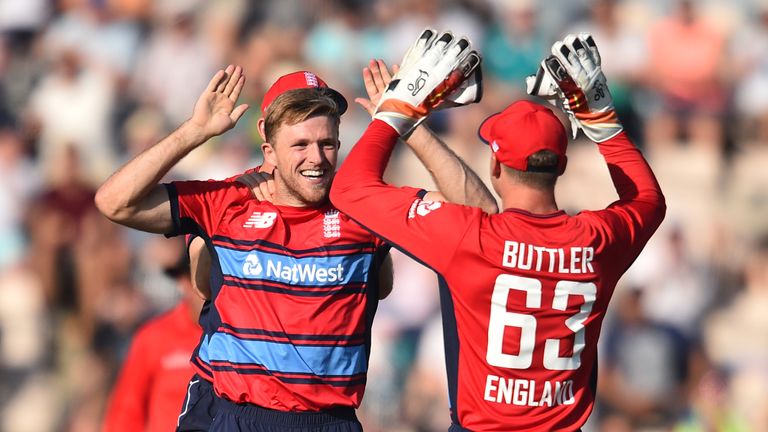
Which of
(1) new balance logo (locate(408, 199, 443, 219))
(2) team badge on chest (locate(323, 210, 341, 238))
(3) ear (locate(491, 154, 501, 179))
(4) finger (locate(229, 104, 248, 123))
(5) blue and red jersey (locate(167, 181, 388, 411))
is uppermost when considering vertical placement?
(4) finger (locate(229, 104, 248, 123))

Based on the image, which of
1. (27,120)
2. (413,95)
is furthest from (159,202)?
(27,120)

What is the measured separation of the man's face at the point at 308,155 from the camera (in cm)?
511

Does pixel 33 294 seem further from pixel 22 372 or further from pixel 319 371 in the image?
pixel 319 371

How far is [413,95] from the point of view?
4.79 metres

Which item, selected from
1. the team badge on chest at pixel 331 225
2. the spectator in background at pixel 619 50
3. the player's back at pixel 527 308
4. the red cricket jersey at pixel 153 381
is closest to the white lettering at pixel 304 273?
the team badge on chest at pixel 331 225

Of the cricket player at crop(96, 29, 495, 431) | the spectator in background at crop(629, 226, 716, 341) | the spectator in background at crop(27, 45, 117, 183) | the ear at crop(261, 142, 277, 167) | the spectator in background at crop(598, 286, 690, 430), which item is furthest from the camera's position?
the spectator in background at crop(27, 45, 117, 183)

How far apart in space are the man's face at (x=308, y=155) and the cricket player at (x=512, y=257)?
12.9 inches

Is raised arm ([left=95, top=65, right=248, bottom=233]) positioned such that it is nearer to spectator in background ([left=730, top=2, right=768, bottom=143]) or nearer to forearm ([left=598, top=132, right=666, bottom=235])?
forearm ([left=598, top=132, right=666, bottom=235])

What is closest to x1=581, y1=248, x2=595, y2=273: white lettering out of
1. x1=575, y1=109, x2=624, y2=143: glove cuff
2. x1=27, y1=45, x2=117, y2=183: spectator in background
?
x1=575, y1=109, x2=624, y2=143: glove cuff

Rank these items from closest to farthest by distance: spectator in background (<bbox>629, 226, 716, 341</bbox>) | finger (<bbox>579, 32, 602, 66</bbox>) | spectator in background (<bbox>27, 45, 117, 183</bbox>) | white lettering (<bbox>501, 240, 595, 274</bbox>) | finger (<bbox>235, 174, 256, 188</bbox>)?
white lettering (<bbox>501, 240, 595, 274</bbox>) → finger (<bbox>579, 32, 602, 66</bbox>) → finger (<bbox>235, 174, 256, 188</bbox>) → spectator in background (<bbox>629, 226, 716, 341</bbox>) → spectator in background (<bbox>27, 45, 117, 183</bbox>)

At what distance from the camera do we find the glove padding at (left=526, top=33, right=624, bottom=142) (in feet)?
15.9

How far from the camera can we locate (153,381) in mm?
6934

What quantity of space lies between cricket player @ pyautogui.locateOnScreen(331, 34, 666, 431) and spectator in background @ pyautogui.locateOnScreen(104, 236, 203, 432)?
232 centimetres

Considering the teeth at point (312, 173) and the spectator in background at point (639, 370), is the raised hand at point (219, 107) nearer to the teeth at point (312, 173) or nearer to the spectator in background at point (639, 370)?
the teeth at point (312, 173)
